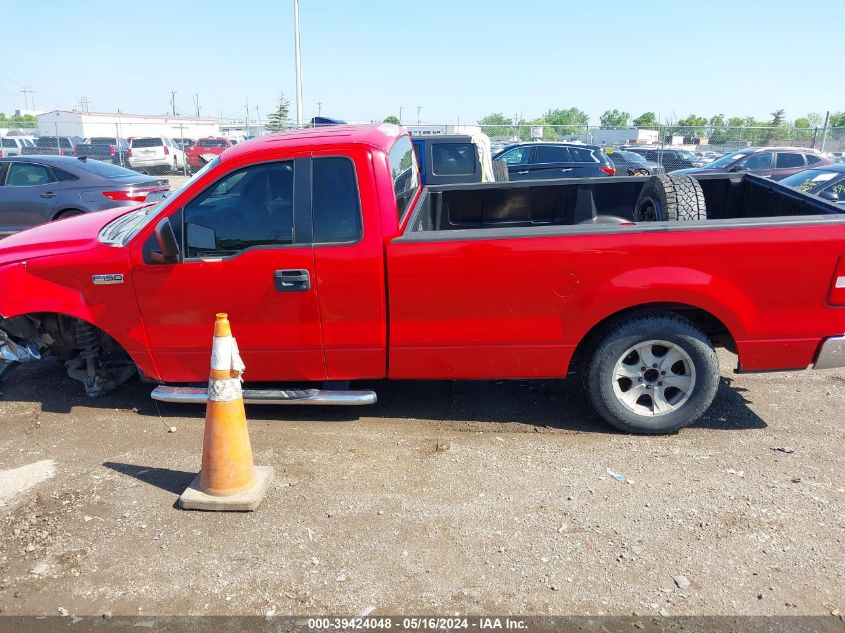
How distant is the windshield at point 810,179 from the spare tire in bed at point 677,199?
24.1 feet

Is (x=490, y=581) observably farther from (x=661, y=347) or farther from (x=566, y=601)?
(x=661, y=347)

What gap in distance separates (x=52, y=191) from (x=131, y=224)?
22.3 feet

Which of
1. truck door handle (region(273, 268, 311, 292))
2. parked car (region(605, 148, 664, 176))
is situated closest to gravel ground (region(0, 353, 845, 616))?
truck door handle (region(273, 268, 311, 292))

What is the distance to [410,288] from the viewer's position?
3996mm

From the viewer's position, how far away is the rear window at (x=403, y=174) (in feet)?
14.1

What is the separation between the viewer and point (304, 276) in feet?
13.1

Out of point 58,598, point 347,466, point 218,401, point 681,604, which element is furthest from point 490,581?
point 58,598

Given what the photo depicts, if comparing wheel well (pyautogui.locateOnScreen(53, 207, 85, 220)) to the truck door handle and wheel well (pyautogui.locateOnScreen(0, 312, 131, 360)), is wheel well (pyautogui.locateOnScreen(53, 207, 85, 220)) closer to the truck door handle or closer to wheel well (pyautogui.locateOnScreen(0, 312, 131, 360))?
wheel well (pyautogui.locateOnScreen(0, 312, 131, 360))

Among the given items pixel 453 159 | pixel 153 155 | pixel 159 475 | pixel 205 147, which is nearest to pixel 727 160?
pixel 453 159

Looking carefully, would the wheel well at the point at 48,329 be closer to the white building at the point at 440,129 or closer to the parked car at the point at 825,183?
the parked car at the point at 825,183

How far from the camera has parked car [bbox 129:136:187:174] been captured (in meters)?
27.7

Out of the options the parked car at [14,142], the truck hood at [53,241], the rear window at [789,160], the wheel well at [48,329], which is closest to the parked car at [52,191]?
the truck hood at [53,241]

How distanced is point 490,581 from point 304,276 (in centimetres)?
207

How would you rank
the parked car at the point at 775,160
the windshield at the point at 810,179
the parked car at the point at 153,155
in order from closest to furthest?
the windshield at the point at 810,179 < the parked car at the point at 775,160 < the parked car at the point at 153,155
